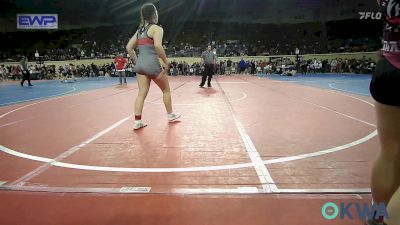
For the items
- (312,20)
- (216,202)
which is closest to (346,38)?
(312,20)

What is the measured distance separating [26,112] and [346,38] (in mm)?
31689

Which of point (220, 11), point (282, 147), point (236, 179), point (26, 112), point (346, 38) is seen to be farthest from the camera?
point (220, 11)

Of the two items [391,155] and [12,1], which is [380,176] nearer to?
[391,155]

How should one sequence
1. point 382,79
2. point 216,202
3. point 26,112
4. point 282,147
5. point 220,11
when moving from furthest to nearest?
point 220,11, point 26,112, point 282,147, point 216,202, point 382,79

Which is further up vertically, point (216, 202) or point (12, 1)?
point (12, 1)

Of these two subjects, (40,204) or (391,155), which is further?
(40,204)

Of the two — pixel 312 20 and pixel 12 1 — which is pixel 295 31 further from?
pixel 12 1

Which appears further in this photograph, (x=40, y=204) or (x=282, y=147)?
(x=282, y=147)

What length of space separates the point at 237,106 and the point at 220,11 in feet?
98.9

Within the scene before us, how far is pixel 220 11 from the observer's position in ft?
116

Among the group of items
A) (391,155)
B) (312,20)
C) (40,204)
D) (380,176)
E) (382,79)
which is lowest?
(40,204)

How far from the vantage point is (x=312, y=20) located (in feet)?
110

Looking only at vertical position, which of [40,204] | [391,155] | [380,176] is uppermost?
[391,155]

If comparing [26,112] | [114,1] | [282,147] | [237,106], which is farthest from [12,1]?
[282,147]
